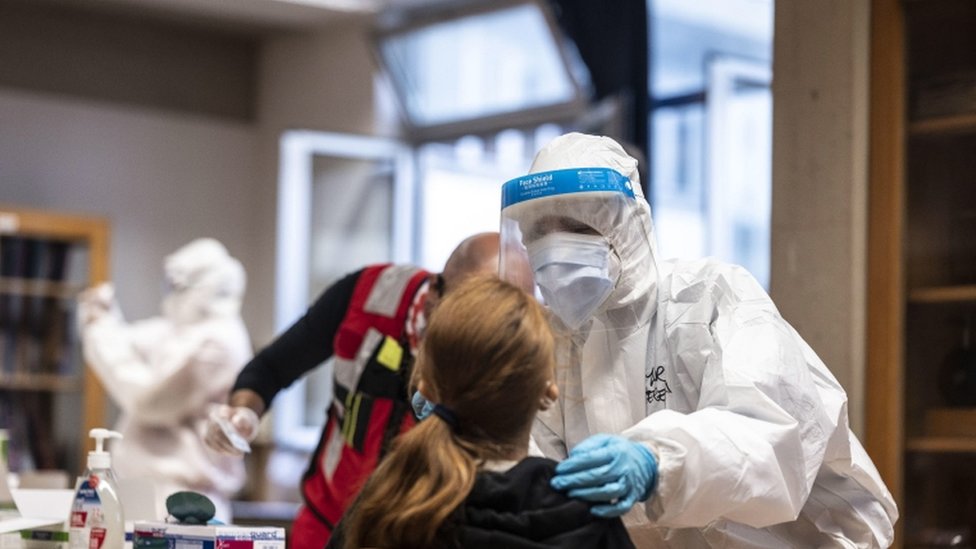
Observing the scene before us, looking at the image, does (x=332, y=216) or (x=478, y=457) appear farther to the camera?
(x=332, y=216)

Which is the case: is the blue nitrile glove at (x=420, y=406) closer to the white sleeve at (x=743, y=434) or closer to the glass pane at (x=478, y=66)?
the white sleeve at (x=743, y=434)

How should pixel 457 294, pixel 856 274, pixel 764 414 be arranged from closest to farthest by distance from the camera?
pixel 457 294 < pixel 764 414 < pixel 856 274

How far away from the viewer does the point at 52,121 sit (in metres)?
7.47

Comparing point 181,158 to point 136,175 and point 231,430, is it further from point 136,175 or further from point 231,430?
point 231,430

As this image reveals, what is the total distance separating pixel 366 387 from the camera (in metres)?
2.85

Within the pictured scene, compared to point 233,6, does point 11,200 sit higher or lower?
lower

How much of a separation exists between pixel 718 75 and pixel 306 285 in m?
2.82

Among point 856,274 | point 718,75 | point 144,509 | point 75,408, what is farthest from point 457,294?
point 75,408

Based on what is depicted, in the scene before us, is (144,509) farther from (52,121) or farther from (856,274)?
(52,121)

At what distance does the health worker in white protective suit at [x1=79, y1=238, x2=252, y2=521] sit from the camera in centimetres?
483

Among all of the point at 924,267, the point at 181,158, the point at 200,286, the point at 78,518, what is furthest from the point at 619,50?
the point at 78,518

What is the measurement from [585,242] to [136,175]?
6.09 meters

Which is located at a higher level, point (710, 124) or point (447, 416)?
point (710, 124)

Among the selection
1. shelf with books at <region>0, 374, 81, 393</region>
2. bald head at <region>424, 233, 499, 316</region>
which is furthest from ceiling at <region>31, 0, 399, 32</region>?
bald head at <region>424, 233, 499, 316</region>
